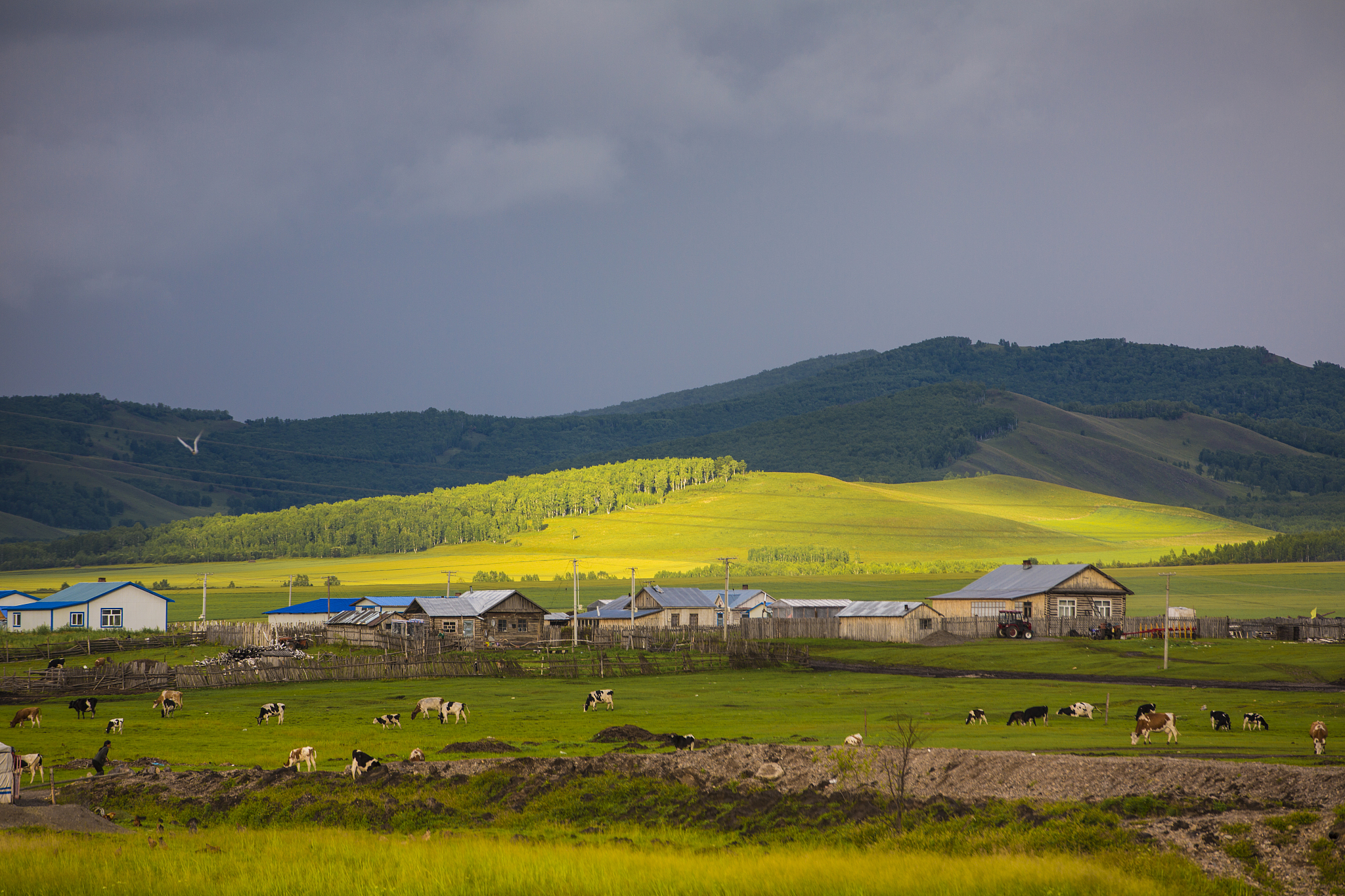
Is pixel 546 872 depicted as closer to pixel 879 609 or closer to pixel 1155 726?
pixel 1155 726

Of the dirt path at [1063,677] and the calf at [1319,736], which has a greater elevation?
Result: the calf at [1319,736]

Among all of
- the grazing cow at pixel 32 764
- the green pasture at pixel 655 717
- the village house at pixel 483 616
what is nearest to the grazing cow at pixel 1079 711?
the green pasture at pixel 655 717

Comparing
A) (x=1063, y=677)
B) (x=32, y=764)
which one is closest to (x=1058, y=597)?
(x=1063, y=677)

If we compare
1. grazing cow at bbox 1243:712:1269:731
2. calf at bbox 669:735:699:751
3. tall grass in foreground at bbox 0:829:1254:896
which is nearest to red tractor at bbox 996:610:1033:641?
grazing cow at bbox 1243:712:1269:731

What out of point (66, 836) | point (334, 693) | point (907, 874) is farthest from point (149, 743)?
point (907, 874)

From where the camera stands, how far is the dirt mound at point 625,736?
3269 cm

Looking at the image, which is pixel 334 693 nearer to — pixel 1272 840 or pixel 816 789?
pixel 816 789

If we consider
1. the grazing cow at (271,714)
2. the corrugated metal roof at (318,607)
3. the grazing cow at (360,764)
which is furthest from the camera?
the corrugated metal roof at (318,607)

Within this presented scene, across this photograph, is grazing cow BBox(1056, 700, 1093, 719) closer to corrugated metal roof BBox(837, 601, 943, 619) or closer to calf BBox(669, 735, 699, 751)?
calf BBox(669, 735, 699, 751)

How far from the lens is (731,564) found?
178500 millimetres

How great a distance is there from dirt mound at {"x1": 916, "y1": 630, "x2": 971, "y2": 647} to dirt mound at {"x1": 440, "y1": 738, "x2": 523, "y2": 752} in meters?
51.6

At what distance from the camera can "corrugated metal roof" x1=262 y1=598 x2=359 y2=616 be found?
104 metres

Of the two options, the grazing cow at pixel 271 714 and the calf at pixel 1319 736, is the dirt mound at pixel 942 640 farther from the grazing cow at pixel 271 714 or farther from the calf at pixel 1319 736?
the calf at pixel 1319 736

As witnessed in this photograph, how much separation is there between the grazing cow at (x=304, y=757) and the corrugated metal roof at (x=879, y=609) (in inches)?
2401
